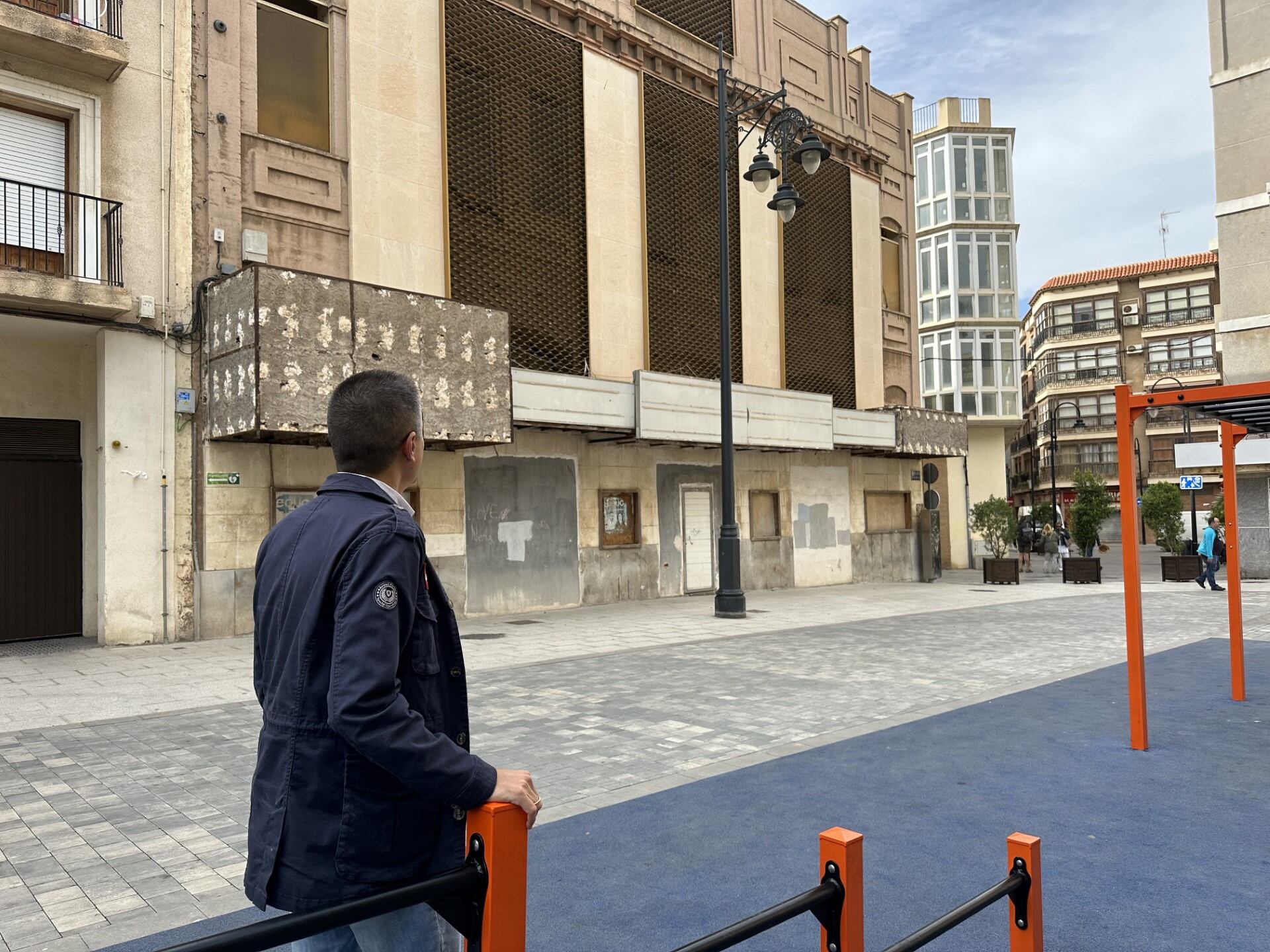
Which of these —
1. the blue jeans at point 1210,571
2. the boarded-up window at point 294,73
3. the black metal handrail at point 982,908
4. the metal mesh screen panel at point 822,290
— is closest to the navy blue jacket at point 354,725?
the black metal handrail at point 982,908

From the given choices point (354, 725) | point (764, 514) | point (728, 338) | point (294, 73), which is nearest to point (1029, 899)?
point (354, 725)

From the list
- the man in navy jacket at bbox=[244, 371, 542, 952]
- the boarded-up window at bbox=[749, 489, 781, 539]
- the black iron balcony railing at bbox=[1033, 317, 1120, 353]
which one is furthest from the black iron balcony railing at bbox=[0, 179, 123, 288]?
the black iron balcony railing at bbox=[1033, 317, 1120, 353]

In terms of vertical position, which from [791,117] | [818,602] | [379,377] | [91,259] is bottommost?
[818,602]

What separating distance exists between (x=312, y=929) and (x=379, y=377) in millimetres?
1232

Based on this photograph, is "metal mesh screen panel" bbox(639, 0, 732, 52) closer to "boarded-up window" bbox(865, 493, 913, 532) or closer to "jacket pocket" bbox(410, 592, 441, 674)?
"boarded-up window" bbox(865, 493, 913, 532)

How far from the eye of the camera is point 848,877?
201cm

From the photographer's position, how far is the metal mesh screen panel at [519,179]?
16.7 meters

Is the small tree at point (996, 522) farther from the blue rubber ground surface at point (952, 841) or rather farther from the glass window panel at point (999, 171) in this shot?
the blue rubber ground surface at point (952, 841)

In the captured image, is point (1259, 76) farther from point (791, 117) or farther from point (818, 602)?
point (818, 602)

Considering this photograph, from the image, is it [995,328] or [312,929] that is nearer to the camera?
[312,929]

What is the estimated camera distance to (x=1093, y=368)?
6406 cm

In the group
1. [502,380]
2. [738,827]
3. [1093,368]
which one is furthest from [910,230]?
[1093,368]

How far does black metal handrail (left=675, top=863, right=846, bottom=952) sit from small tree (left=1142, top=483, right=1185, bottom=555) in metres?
26.5

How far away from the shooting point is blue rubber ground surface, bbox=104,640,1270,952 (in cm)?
368
